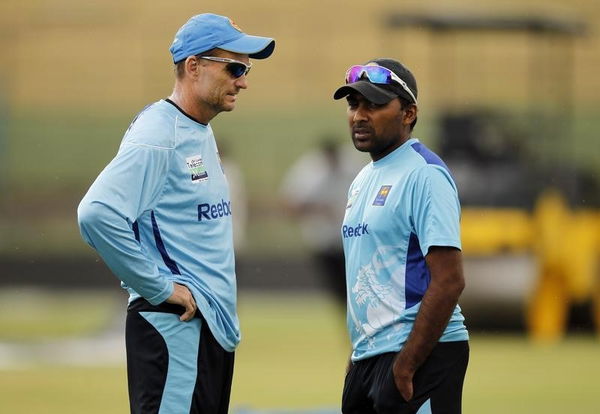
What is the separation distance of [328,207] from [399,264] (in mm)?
11592

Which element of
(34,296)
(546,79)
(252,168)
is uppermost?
(546,79)

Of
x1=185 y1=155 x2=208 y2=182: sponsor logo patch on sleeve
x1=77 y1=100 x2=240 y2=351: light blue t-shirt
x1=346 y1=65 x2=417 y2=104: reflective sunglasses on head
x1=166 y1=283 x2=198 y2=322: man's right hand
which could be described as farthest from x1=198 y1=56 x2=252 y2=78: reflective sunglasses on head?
x1=166 y1=283 x2=198 y2=322: man's right hand

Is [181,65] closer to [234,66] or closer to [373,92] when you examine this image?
[234,66]

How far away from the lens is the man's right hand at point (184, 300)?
545 centimetres

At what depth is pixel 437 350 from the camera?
5.40 meters

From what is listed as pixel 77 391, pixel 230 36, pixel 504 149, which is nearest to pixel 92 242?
pixel 230 36

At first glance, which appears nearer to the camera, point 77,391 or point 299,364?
point 77,391

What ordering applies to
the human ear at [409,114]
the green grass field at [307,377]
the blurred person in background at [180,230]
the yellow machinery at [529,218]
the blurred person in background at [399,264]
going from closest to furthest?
1. the blurred person in background at [399,264]
2. the blurred person in background at [180,230]
3. the human ear at [409,114]
4. the green grass field at [307,377]
5. the yellow machinery at [529,218]

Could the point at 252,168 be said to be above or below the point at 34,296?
above

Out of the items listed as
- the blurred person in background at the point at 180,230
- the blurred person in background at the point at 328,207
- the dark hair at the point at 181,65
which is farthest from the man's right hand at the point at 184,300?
the blurred person in background at the point at 328,207

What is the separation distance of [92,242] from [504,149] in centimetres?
1254

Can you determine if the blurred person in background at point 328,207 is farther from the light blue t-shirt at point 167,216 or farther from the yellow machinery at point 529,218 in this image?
the light blue t-shirt at point 167,216

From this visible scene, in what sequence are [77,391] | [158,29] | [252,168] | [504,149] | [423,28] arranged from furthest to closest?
[158,29]
[252,168]
[423,28]
[504,149]
[77,391]

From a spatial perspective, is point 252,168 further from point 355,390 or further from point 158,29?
point 355,390
